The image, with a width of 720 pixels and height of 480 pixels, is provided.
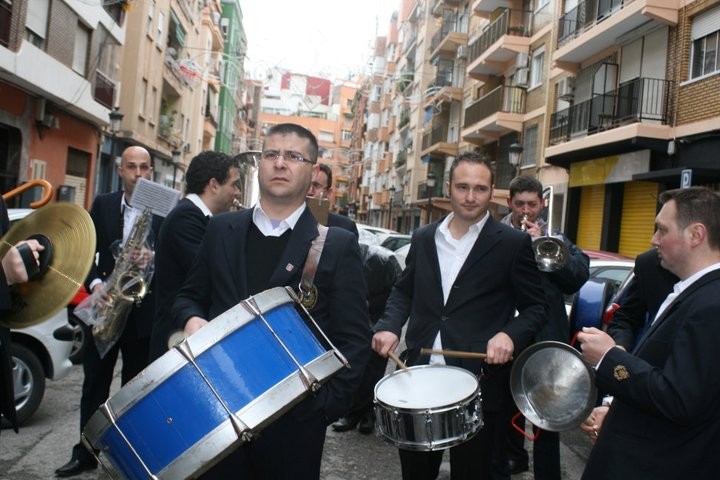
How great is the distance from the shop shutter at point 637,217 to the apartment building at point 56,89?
14.0 metres

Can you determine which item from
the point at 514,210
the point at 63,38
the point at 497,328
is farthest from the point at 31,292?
the point at 63,38

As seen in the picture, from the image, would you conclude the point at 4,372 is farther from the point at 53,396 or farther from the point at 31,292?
the point at 53,396

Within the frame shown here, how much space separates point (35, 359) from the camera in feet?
17.7

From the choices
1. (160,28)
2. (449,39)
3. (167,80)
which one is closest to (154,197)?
(160,28)

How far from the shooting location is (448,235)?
12.1ft

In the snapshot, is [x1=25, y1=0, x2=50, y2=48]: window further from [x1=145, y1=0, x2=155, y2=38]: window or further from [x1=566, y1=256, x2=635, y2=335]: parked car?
[x1=566, y1=256, x2=635, y2=335]: parked car

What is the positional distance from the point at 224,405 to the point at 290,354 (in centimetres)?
29

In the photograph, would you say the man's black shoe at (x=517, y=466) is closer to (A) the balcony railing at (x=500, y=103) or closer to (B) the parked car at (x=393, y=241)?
(B) the parked car at (x=393, y=241)

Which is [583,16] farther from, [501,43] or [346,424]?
[346,424]

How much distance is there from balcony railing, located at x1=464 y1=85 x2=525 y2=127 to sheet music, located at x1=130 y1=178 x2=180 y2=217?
2328 centimetres

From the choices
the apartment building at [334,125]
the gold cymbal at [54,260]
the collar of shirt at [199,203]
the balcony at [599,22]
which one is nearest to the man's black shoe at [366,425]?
the collar of shirt at [199,203]

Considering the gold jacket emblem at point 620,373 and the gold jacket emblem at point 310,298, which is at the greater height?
the gold jacket emblem at point 310,298

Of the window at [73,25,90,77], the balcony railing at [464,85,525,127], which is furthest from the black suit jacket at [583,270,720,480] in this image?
the balcony railing at [464,85,525,127]

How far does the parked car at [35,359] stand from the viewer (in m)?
5.35
